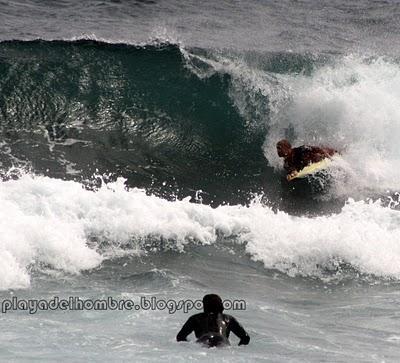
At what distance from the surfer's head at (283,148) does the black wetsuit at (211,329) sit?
8903 mm

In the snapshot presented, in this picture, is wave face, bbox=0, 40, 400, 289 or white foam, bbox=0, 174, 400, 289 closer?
white foam, bbox=0, 174, 400, 289

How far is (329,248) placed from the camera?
13547 mm

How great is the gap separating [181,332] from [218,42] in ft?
46.5

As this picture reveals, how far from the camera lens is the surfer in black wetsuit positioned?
9164 millimetres

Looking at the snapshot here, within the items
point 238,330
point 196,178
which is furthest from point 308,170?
point 238,330

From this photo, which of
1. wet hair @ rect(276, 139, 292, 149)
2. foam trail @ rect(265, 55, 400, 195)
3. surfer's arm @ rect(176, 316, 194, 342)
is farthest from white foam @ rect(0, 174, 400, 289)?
foam trail @ rect(265, 55, 400, 195)

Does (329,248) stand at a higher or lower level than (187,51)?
lower

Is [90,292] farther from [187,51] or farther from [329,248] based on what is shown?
[187,51]

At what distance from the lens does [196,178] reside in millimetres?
17500

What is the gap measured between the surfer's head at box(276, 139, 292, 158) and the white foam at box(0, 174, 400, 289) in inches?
137

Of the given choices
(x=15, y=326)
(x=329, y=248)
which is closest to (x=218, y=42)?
(x=329, y=248)

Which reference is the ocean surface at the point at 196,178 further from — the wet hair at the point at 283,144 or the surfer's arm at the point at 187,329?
the wet hair at the point at 283,144

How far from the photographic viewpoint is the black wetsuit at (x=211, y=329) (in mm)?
9164

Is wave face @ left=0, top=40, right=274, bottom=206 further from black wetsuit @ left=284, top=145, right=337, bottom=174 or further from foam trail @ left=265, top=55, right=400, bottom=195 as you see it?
foam trail @ left=265, top=55, right=400, bottom=195
